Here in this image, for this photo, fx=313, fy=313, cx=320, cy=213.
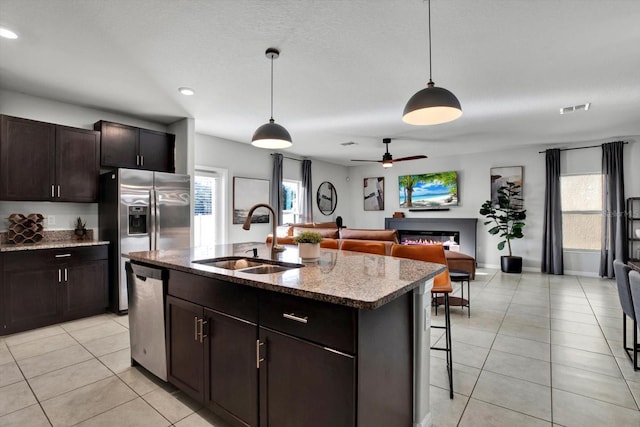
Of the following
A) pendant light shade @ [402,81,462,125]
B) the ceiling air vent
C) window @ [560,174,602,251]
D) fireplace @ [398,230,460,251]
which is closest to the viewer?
pendant light shade @ [402,81,462,125]

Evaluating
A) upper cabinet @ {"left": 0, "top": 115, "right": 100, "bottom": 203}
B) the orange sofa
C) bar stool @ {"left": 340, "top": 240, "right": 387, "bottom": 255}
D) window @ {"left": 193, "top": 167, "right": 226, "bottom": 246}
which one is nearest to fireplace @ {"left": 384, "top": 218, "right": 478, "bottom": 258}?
the orange sofa

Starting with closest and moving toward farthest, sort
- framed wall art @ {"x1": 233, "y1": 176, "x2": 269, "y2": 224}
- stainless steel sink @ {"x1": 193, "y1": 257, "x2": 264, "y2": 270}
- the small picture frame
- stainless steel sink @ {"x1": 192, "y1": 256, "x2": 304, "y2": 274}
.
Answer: stainless steel sink @ {"x1": 192, "y1": 256, "x2": 304, "y2": 274} < stainless steel sink @ {"x1": 193, "y1": 257, "x2": 264, "y2": 270} < framed wall art @ {"x1": 233, "y1": 176, "x2": 269, "y2": 224} < the small picture frame

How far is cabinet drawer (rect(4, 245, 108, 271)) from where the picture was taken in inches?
127

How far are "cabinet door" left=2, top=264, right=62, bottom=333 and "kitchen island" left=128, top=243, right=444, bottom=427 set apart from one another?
91.7 inches

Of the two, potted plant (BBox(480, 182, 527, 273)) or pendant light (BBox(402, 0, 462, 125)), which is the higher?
pendant light (BBox(402, 0, 462, 125))

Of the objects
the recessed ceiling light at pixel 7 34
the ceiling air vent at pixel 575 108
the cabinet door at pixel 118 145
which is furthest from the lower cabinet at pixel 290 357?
the ceiling air vent at pixel 575 108

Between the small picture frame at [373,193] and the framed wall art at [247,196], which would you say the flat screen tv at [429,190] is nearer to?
A: the small picture frame at [373,193]

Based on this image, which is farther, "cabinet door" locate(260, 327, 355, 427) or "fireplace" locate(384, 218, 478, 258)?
"fireplace" locate(384, 218, 478, 258)

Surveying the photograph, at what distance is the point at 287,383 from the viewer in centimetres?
147

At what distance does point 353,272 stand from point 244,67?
7.59 ft

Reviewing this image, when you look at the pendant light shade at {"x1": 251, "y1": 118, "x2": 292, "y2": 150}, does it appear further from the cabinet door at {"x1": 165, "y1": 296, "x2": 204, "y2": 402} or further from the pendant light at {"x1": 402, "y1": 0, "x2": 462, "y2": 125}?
the cabinet door at {"x1": 165, "y1": 296, "x2": 204, "y2": 402}

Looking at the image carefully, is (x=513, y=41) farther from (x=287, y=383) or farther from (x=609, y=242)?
(x=609, y=242)

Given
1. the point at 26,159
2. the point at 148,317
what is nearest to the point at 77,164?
the point at 26,159

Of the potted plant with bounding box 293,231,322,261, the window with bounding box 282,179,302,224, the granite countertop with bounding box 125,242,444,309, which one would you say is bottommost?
the granite countertop with bounding box 125,242,444,309
